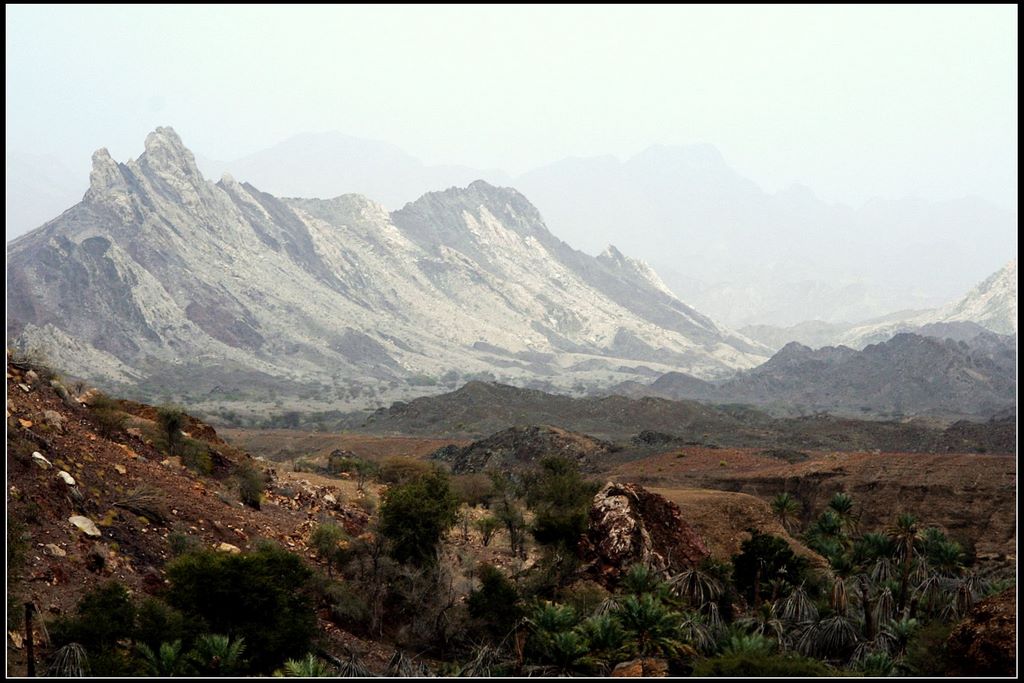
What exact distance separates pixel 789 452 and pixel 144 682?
59560mm

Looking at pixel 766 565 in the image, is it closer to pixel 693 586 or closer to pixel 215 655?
pixel 693 586

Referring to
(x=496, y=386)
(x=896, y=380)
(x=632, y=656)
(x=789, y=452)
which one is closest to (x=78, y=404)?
(x=632, y=656)

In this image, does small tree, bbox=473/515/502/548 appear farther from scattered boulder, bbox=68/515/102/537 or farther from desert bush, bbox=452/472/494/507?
scattered boulder, bbox=68/515/102/537

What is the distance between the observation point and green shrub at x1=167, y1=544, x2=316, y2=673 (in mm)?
17344

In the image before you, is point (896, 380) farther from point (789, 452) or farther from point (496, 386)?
point (789, 452)

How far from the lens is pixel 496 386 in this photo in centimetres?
12119

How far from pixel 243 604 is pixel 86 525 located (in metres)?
5.33

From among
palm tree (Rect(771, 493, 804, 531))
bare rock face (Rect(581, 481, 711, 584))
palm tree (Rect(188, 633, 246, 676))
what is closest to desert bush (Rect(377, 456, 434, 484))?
bare rock face (Rect(581, 481, 711, 584))

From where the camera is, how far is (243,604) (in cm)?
1792

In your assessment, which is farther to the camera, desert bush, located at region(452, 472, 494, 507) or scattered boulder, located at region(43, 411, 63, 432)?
desert bush, located at region(452, 472, 494, 507)

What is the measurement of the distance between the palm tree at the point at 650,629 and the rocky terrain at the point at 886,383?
122274mm

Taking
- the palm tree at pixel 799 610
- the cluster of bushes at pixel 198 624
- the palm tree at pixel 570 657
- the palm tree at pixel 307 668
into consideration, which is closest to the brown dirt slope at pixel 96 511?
the cluster of bushes at pixel 198 624

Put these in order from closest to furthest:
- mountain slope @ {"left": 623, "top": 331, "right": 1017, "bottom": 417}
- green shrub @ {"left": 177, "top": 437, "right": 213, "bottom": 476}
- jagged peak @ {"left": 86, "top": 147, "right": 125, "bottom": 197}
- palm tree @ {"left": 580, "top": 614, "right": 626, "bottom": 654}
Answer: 1. palm tree @ {"left": 580, "top": 614, "right": 626, "bottom": 654}
2. green shrub @ {"left": 177, "top": 437, "right": 213, "bottom": 476}
3. mountain slope @ {"left": 623, "top": 331, "right": 1017, "bottom": 417}
4. jagged peak @ {"left": 86, "top": 147, "right": 125, "bottom": 197}

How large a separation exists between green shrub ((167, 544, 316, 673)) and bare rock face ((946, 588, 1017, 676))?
1299 cm
